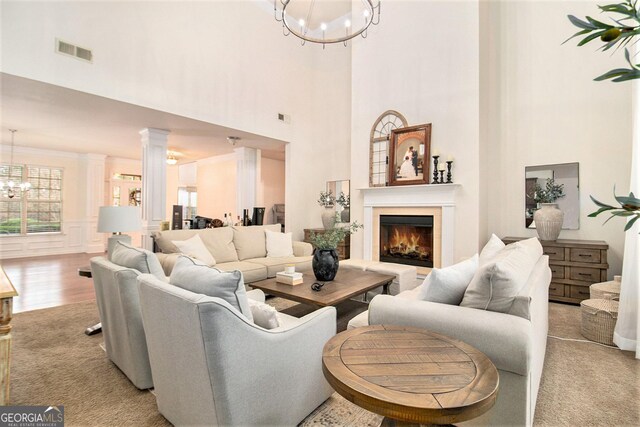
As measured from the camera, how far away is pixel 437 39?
4.75 m

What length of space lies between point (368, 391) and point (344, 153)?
5.79 metres

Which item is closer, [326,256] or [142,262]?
[142,262]

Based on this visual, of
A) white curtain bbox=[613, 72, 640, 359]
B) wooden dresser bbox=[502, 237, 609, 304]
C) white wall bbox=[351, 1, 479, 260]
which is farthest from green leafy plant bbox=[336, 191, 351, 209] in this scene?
white curtain bbox=[613, 72, 640, 359]

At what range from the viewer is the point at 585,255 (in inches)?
145

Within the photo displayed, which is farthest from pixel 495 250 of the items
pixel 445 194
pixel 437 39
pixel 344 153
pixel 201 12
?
pixel 201 12

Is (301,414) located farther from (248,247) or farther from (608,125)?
(608,125)

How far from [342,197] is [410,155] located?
5.77 feet

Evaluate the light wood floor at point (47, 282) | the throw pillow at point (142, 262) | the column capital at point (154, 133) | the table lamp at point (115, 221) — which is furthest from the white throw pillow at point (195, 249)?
the column capital at point (154, 133)

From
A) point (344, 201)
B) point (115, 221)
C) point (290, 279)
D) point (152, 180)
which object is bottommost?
point (290, 279)

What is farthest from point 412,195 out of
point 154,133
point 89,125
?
point 89,125

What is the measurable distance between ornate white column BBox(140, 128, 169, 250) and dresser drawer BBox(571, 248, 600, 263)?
600cm

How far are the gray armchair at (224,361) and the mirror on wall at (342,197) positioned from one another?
446 centimetres

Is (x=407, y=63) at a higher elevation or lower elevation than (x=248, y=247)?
higher

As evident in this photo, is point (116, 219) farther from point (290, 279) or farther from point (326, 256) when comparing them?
point (326, 256)
